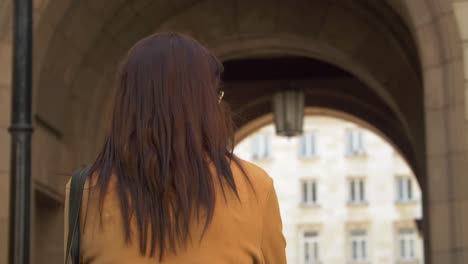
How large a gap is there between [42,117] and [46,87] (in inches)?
10.8

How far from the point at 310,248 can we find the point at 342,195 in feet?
10.6

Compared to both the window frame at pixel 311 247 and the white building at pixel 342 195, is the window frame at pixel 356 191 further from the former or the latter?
the window frame at pixel 311 247

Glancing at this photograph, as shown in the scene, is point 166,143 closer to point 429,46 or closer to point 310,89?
point 429,46

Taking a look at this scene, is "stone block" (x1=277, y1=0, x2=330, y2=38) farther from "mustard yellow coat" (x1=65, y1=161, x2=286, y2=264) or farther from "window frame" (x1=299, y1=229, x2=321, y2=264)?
"window frame" (x1=299, y1=229, x2=321, y2=264)

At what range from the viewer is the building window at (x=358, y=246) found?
208 ft

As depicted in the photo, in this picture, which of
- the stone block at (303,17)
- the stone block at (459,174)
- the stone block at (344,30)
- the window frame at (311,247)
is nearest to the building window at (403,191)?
the window frame at (311,247)

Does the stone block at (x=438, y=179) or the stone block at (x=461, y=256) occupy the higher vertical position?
the stone block at (x=438, y=179)

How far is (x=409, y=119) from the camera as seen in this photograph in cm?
1541

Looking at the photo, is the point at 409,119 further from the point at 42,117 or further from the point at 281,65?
the point at 42,117

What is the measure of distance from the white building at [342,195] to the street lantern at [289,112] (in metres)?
46.6

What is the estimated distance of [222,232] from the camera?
2.79 m

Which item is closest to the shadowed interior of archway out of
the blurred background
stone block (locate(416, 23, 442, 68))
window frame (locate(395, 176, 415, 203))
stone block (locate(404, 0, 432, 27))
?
the blurred background

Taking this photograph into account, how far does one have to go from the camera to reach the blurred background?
32.0ft

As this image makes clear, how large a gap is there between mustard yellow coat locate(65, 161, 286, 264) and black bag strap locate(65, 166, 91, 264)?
0.04ft
